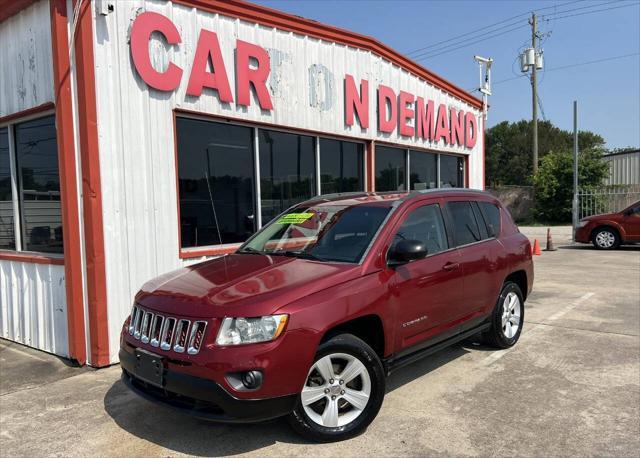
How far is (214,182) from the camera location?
6.75m

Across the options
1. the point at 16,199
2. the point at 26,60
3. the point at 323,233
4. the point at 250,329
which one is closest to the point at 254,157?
the point at 26,60

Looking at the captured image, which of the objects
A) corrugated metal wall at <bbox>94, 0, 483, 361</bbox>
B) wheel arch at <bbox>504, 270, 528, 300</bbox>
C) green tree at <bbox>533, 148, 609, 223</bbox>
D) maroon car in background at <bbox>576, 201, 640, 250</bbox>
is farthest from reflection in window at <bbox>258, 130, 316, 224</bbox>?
green tree at <bbox>533, 148, 609, 223</bbox>

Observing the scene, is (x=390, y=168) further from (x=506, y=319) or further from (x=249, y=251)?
(x=249, y=251)

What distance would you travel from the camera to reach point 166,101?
6066 mm

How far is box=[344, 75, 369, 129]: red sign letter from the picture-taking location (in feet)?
29.1

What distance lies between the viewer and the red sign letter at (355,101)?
8883mm

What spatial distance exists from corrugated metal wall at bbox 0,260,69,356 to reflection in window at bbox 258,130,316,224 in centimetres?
291

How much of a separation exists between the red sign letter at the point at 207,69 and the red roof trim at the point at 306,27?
0.41 metres

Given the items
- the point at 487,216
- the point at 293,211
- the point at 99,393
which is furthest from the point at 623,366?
the point at 99,393

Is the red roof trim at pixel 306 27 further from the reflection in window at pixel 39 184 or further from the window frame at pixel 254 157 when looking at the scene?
the reflection in window at pixel 39 184

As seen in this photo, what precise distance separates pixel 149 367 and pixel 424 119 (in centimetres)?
917

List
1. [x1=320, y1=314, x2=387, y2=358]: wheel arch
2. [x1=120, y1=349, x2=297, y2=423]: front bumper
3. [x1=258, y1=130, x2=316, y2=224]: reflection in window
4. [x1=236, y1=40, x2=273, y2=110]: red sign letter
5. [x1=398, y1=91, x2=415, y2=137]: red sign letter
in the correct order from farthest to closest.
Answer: [x1=398, y1=91, x2=415, y2=137]: red sign letter
[x1=258, y1=130, x2=316, y2=224]: reflection in window
[x1=236, y1=40, x2=273, y2=110]: red sign letter
[x1=320, y1=314, x2=387, y2=358]: wheel arch
[x1=120, y1=349, x2=297, y2=423]: front bumper

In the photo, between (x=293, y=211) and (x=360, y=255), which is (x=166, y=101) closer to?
(x=293, y=211)

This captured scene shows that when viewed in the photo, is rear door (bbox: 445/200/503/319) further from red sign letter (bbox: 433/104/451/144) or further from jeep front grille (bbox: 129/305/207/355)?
red sign letter (bbox: 433/104/451/144)
